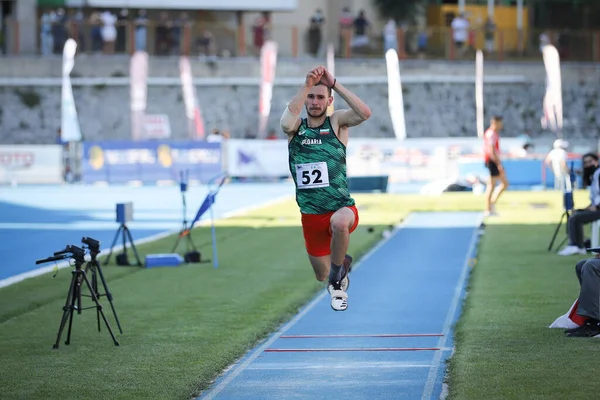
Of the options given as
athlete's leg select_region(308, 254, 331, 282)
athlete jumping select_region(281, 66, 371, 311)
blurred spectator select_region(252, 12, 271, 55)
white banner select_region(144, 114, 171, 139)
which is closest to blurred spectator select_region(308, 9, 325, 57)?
blurred spectator select_region(252, 12, 271, 55)

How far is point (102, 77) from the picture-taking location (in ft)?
167

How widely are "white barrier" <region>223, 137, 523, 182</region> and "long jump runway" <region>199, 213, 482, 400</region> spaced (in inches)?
872

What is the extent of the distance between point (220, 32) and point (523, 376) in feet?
142

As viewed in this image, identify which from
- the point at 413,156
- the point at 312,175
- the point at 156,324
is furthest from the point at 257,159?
the point at 312,175

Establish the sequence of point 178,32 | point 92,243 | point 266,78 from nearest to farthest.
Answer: point 92,243 < point 266,78 < point 178,32

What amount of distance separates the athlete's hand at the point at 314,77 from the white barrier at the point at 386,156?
1212 inches

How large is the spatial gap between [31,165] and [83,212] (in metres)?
12.9

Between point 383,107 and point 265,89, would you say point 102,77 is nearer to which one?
point 265,89

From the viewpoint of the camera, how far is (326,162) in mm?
9883

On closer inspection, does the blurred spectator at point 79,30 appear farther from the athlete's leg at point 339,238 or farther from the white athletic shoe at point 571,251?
the athlete's leg at point 339,238

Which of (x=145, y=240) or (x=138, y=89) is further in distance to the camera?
(x=138, y=89)

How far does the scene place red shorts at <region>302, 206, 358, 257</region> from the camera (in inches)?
401

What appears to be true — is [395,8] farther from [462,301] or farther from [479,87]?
[462,301]

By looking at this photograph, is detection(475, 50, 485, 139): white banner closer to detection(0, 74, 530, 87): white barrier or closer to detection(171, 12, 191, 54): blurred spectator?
detection(0, 74, 530, 87): white barrier
